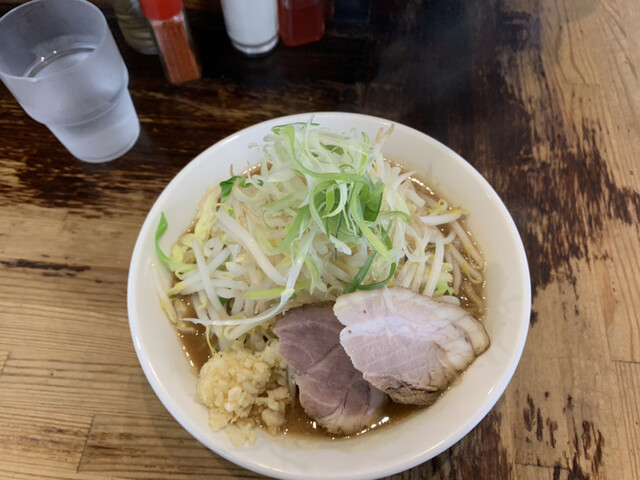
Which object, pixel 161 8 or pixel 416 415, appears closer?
pixel 416 415

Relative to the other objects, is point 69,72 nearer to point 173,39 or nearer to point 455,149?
point 173,39

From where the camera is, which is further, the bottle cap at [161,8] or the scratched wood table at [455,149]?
the bottle cap at [161,8]

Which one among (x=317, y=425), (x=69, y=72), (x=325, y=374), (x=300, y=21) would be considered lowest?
(x=317, y=425)

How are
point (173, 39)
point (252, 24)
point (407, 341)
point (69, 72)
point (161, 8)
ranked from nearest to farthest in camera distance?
point (407, 341)
point (69, 72)
point (161, 8)
point (173, 39)
point (252, 24)

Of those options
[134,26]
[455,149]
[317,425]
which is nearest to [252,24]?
[134,26]

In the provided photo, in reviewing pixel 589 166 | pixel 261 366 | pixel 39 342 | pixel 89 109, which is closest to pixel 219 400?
pixel 261 366

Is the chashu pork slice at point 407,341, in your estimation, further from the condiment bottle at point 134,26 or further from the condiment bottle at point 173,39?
the condiment bottle at point 134,26

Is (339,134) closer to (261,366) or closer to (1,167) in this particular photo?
(261,366)

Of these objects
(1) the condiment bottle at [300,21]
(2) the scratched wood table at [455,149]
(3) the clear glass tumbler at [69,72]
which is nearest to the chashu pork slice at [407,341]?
(2) the scratched wood table at [455,149]
